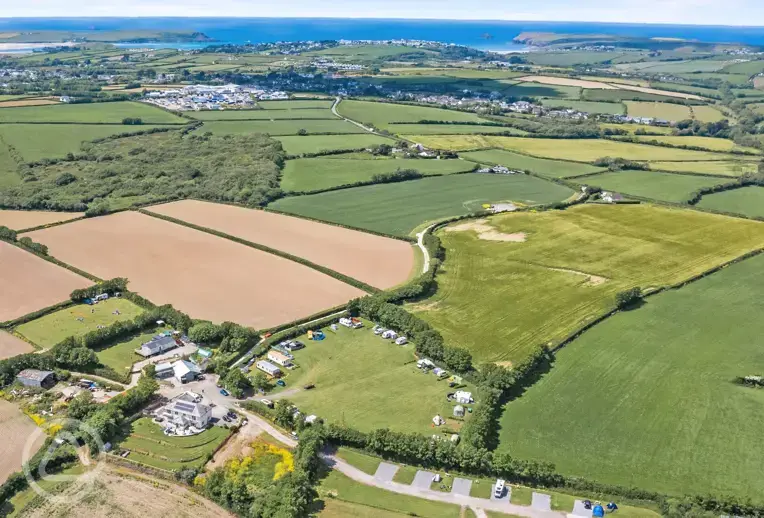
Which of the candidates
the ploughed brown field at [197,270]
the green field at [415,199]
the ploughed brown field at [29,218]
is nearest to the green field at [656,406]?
the ploughed brown field at [197,270]

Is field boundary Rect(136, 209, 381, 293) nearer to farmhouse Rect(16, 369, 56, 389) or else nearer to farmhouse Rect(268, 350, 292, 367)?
farmhouse Rect(268, 350, 292, 367)

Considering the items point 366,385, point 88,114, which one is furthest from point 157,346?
point 88,114

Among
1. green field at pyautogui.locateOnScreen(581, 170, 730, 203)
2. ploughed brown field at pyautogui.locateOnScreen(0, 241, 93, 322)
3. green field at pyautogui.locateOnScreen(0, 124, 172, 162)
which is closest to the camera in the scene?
ploughed brown field at pyautogui.locateOnScreen(0, 241, 93, 322)

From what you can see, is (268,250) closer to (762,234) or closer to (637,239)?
(637,239)

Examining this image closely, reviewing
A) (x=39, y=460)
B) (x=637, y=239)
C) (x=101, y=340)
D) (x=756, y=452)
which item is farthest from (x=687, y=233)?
(x=39, y=460)

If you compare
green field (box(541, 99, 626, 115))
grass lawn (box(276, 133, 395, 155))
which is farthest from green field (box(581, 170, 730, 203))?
green field (box(541, 99, 626, 115))

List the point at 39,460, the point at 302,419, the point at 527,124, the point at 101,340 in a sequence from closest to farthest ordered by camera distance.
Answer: the point at 39,460 < the point at 302,419 < the point at 101,340 < the point at 527,124

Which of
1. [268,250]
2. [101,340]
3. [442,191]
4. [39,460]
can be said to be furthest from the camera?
[442,191]

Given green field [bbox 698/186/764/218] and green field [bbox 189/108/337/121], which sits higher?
green field [bbox 189/108/337/121]
